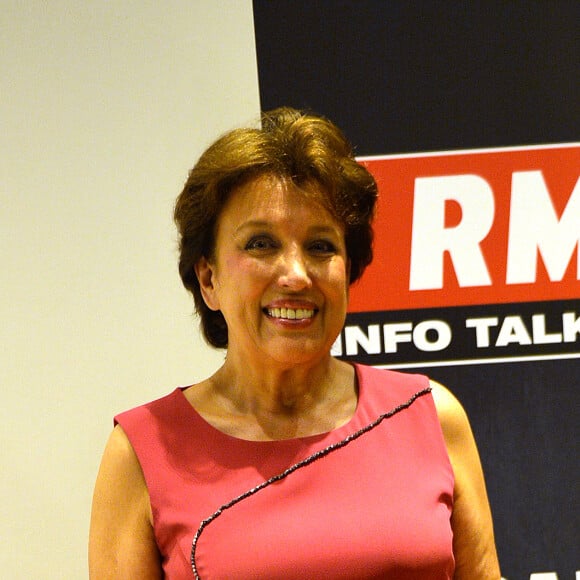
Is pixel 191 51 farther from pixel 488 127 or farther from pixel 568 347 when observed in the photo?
pixel 568 347

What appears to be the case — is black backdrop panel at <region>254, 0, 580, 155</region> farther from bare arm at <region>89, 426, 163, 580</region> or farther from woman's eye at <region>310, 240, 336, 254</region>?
bare arm at <region>89, 426, 163, 580</region>

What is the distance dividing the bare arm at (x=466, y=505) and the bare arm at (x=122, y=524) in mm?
530

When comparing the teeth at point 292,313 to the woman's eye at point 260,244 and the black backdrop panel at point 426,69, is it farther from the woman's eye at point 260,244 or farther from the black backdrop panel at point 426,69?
the black backdrop panel at point 426,69

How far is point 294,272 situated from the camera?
150cm

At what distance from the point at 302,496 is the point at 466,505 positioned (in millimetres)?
318

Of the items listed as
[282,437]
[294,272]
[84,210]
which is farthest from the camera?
[84,210]

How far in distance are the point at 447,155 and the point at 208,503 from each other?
3.66 ft

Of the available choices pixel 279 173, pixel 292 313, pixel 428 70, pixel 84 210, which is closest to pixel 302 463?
pixel 292 313

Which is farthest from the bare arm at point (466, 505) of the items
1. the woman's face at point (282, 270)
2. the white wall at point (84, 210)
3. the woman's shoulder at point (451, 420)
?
the white wall at point (84, 210)

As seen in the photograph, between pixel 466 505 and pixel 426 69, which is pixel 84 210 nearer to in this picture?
pixel 426 69

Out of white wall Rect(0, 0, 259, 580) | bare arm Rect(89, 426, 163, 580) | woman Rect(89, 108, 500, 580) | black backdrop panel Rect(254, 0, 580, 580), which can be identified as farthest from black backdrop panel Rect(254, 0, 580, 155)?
bare arm Rect(89, 426, 163, 580)

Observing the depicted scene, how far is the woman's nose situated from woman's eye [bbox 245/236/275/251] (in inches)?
1.3

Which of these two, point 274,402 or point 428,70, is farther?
point 428,70

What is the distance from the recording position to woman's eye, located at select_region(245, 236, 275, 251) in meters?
1.54
